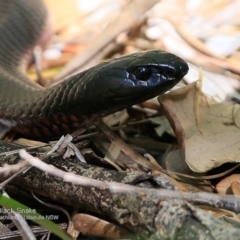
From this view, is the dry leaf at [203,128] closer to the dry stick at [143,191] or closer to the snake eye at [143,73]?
the snake eye at [143,73]

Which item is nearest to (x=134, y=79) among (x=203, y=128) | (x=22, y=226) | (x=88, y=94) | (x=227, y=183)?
(x=88, y=94)

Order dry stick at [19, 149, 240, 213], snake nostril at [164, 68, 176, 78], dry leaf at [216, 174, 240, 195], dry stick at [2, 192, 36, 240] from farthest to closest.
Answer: snake nostril at [164, 68, 176, 78] < dry leaf at [216, 174, 240, 195] < dry stick at [2, 192, 36, 240] < dry stick at [19, 149, 240, 213]

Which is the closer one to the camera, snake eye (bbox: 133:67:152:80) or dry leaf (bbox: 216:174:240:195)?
dry leaf (bbox: 216:174:240:195)

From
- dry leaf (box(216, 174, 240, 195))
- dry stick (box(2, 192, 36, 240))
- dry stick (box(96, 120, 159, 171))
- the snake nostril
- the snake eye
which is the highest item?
dry stick (box(2, 192, 36, 240))

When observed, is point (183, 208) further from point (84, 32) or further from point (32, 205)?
point (84, 32)

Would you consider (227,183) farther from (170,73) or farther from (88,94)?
(88,94)

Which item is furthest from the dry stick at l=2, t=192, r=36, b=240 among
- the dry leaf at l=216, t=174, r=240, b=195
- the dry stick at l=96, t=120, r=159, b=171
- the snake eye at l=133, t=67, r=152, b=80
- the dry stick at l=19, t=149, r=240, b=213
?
the snake eye at l=133, t=67, r=152, b=80

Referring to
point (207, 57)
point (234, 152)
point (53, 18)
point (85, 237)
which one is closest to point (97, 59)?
point (207, 57)

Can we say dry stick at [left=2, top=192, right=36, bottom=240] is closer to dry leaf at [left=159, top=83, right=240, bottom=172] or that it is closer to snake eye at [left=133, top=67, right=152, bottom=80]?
dry leaf at [left=159, top=83, right=240, bottom=172]
